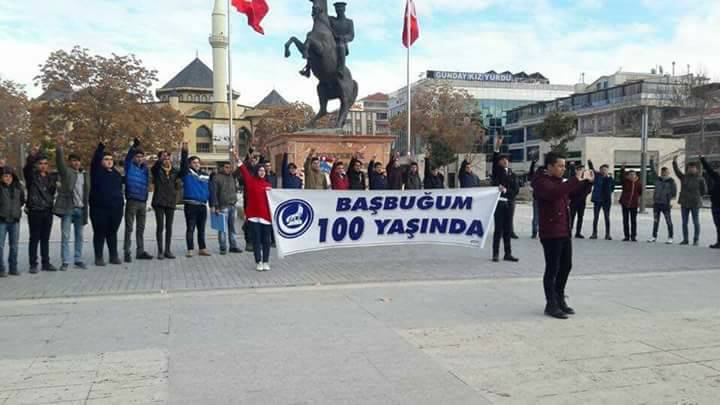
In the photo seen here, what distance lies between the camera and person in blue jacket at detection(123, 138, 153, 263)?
10.7 m

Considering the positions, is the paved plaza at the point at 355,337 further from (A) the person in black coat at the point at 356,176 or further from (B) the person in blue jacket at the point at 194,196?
(A) the person in black coat at the point at 356,176

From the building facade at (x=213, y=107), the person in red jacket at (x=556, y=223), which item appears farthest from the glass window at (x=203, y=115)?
the person in red jacket at (x=556, y=223)

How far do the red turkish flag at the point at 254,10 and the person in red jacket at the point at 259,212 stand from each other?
427 inches

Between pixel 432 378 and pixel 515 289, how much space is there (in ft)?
13.0

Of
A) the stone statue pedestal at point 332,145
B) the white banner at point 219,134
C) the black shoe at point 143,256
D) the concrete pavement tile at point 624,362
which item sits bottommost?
the concrete pavement tile at point 624,362

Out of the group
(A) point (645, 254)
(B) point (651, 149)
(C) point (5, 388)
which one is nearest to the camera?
(C) point (5, 388)

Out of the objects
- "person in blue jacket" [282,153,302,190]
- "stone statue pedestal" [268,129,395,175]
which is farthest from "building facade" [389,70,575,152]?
"person in blue jacket" [282,153,302,190]

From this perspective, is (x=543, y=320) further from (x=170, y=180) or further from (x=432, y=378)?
(x=170, y=180)

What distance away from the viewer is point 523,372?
4688 mm

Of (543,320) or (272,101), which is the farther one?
(272,101)

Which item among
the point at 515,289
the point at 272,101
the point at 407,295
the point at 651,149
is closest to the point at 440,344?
the point at 407,295

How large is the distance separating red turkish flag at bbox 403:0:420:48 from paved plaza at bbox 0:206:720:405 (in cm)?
1527

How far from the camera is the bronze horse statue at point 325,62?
1485 centimetres

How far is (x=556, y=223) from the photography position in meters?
6.69
